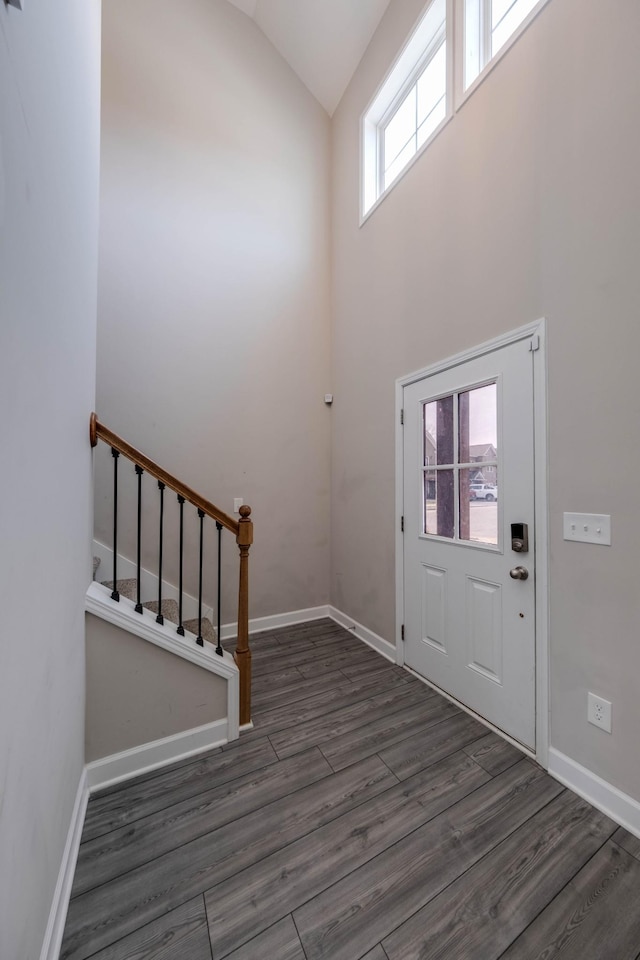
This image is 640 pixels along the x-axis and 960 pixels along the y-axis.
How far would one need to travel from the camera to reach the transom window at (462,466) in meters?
2.00

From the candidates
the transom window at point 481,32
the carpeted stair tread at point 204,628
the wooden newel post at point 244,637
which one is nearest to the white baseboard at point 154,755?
the wooden newel post at point 244,637

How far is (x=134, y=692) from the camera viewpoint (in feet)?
Result: 5.57

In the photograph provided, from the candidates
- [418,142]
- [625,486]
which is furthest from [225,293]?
[625,486]

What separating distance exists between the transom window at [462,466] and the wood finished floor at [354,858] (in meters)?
1.09

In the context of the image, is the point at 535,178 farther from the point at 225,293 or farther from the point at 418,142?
the point at 225,293

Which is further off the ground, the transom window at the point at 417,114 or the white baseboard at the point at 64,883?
the transom window at the point at 417,114

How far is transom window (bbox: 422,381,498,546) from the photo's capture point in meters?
2.00

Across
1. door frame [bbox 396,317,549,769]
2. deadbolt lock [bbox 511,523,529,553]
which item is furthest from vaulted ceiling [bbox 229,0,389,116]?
deadbolt lock [bbox 511,523,529,553]

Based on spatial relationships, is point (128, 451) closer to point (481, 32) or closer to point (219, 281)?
point (219, 281)

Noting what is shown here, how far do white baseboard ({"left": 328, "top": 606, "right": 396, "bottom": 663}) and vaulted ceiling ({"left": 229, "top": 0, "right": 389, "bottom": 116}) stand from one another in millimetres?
4899

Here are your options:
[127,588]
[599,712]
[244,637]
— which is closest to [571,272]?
[599,712]

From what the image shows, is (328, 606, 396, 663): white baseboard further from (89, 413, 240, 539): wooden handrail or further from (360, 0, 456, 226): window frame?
(360, 0, 456, 226): window frame

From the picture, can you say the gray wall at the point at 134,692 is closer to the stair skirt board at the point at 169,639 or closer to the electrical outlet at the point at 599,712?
the stair skirt board at the point at 169,639

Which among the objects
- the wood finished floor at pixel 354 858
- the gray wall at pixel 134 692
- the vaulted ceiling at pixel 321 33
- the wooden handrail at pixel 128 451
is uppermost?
the vaulted ceiling at pixel 321 33
